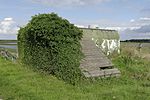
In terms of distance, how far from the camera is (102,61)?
2066cm

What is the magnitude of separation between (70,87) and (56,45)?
362 cm

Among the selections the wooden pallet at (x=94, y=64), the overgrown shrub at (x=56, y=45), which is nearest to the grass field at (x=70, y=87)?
the wooden pallet at (x=94, y=64)

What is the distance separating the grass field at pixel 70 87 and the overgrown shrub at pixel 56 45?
597 millimetres

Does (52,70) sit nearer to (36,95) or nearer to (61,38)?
(61,38)

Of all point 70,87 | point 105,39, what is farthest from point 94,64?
point 105,39

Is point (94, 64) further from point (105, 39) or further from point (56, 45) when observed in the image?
point (105, 39)

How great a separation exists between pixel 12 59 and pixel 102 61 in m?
11.6

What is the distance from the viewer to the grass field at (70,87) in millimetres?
14156

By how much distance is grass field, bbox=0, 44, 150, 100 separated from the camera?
14.2 metres

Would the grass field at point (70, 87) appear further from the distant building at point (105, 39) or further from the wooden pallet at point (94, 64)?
the distant building at point (105, 39)

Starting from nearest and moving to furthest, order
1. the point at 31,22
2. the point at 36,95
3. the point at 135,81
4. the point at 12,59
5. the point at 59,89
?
the point at 36,95 < the point at 59,89 < the point at 135,81 < the point at 31,22 < the point at 12,59

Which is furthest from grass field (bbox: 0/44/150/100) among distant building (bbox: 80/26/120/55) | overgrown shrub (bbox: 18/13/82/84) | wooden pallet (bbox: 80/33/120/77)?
distant building (bbox: 80/26/120/55)

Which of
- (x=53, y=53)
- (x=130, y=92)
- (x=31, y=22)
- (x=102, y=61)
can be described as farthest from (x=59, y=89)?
(x=31, y=22)

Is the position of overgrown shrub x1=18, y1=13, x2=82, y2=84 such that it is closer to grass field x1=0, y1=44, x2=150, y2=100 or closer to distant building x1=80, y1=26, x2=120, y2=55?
grass field x1=0, y1=44, x2=150, y2=100
